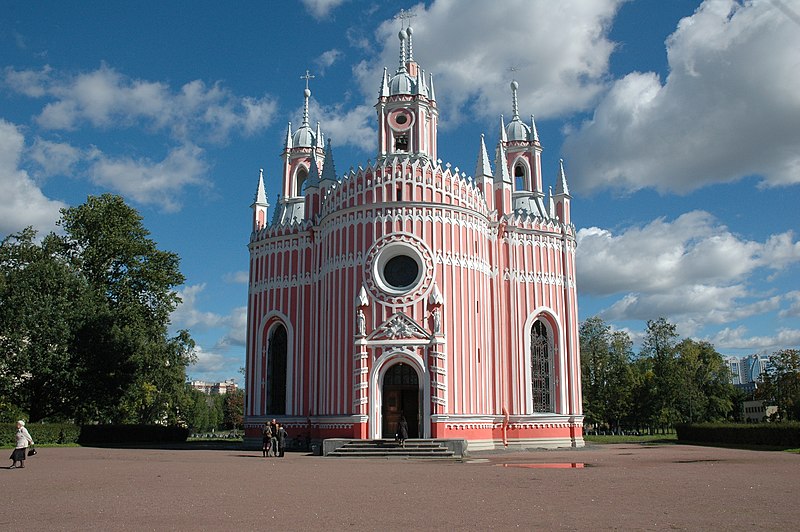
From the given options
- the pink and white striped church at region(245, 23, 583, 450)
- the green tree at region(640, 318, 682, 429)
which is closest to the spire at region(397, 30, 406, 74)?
the pink and white striped church at region(245, 23, 583, 450)

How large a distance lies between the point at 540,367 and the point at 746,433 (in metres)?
11.5

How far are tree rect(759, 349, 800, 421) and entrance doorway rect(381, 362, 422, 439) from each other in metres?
52.2

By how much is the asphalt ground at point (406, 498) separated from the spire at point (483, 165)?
73.4 feet

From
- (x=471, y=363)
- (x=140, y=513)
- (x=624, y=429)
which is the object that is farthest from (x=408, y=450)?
(x=624, y=429)

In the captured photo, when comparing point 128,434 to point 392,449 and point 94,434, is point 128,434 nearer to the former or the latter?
point 94,434

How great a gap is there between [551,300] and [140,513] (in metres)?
32.0

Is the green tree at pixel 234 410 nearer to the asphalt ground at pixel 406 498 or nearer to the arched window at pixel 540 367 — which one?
the arched window at pixel 540 367

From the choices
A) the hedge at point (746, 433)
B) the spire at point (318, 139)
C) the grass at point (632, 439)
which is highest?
the spire at point (318, 139)

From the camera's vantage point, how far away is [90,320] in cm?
4178

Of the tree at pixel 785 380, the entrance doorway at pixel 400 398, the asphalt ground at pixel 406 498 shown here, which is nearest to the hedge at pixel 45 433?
the asphalt ground at pixel 406 498

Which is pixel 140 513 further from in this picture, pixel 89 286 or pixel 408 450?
pixel 89 286

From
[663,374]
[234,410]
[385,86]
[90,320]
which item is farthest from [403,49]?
[234,410]

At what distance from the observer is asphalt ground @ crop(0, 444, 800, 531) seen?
11.1m

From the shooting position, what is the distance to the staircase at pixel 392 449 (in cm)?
3016
